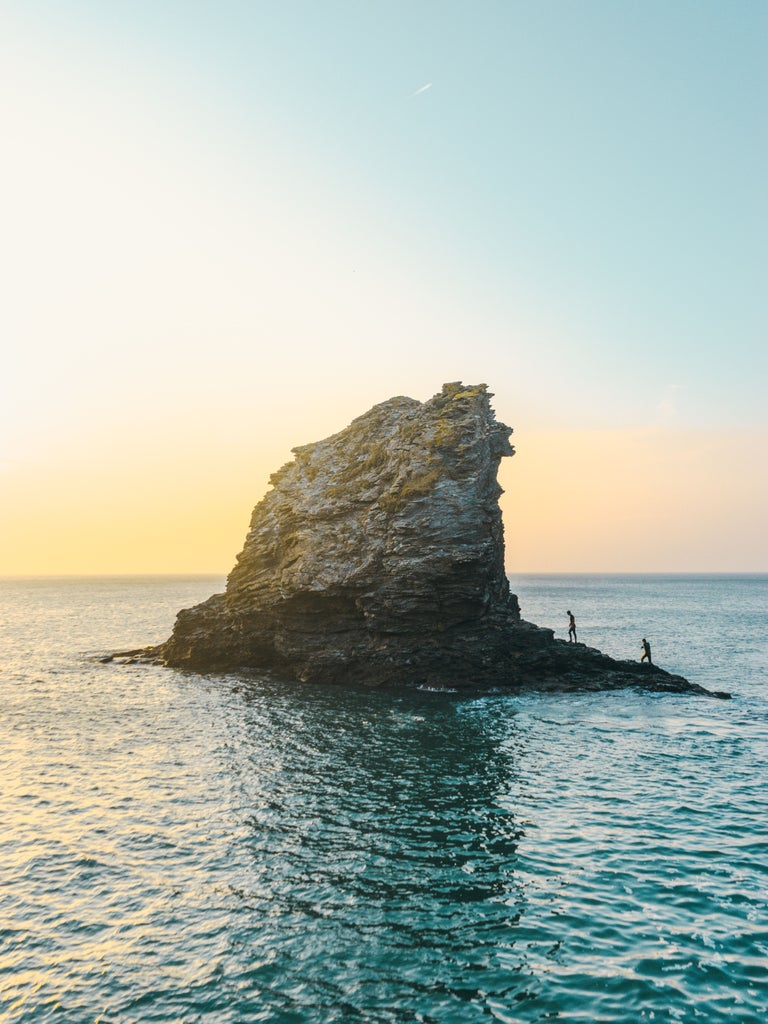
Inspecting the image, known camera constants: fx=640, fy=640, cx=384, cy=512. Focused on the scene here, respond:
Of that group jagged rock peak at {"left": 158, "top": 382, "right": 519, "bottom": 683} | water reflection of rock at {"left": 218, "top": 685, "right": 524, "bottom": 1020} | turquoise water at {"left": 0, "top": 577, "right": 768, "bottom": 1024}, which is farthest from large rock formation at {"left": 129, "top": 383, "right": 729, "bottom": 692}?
water reflection of rock at {"left": 218, "top": 685, "right": 524, "bottom": 1020}

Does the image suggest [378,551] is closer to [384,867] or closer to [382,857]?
[382,857]

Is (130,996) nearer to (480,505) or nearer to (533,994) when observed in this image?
(533,994)

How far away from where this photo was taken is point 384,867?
18.5 m

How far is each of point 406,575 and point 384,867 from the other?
26238 millimetres

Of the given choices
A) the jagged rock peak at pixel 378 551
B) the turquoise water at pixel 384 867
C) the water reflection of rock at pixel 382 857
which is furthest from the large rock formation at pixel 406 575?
the water reflection of rock at pixel 382 857

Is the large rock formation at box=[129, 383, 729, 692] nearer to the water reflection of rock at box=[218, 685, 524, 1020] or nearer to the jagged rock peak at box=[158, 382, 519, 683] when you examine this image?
the jagged rock peak at box=[158, 382, 519, 683]

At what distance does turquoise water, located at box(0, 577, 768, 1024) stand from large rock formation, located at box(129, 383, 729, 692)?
8.43 metres

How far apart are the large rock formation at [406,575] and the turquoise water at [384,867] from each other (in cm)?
843

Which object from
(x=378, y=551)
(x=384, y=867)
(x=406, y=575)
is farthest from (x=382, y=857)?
(x=378, y=551)

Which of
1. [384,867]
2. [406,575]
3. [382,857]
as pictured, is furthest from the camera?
[406,575]

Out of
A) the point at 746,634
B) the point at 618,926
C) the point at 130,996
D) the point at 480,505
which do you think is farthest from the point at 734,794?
the point at 746,634

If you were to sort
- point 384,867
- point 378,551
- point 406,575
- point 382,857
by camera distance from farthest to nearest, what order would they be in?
point 378,551 < point 406,575 < point 382,857 < point 384,867

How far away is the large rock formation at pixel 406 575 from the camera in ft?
147

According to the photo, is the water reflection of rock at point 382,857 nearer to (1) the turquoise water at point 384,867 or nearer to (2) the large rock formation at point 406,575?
(1) the turquoise water at point 384,867
